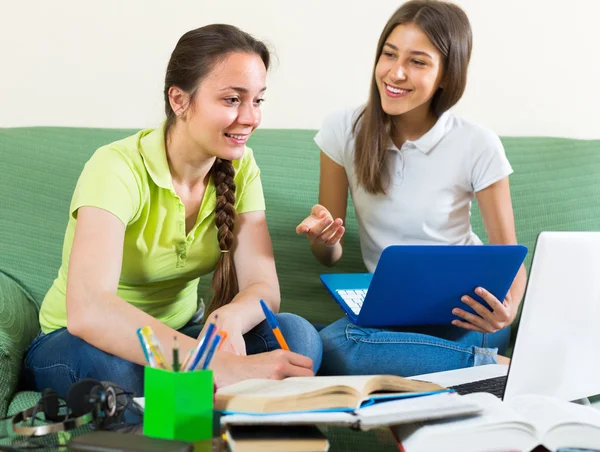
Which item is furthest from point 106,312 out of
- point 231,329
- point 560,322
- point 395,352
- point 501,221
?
point 501,221

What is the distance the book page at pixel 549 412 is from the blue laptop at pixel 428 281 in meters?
0.38

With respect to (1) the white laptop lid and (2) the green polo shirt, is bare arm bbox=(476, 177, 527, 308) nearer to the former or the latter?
(2) the green polo shirt

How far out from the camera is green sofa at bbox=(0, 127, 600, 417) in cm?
179

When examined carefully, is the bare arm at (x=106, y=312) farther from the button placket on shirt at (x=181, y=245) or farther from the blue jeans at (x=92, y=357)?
the button placket on shirt at (x=181, y=245)

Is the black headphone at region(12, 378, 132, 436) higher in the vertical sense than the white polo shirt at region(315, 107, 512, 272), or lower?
lower

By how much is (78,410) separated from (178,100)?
69 centimetres

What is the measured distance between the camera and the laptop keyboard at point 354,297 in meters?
1.56

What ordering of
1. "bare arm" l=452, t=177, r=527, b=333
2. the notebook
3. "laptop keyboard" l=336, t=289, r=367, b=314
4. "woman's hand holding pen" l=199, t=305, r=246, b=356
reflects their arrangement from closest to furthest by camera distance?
the notebook → "woman's hand holding pen" l=199, t=305, r=246, b=356 → "laptop keyboard" l=336, t=289, r=367, b=314 → "bare arm" l=452, t=177, r=527, b=333

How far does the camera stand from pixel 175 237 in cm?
150

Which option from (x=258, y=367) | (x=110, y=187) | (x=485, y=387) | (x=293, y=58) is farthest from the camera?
(x=293, y=58)

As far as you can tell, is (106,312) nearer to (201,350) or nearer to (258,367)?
(258,367)

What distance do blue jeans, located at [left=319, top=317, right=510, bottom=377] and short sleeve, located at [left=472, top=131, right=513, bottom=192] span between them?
16.0 inches

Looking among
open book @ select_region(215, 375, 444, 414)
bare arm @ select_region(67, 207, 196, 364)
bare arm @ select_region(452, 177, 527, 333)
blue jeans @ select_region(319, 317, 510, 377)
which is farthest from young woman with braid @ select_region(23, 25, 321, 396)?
bare arm @ select_region(452, 177, 527, 333)

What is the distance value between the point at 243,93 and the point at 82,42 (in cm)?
88
